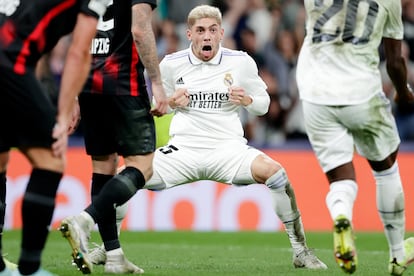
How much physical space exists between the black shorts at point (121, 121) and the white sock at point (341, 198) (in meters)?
1.55

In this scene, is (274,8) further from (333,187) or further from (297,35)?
(333,187)

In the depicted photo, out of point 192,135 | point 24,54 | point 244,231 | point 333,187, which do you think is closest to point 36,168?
point 24,54

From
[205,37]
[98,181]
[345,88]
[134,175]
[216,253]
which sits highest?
[345,88]

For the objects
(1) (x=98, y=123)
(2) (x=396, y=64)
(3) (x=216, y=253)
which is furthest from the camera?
(3) (x=216, y=253)

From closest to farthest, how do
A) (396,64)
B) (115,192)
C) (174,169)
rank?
(396,64) → (115,192) → (174,169)

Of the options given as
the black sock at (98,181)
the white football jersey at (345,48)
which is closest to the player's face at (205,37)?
the black sock at (98,181)

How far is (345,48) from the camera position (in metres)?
6.67

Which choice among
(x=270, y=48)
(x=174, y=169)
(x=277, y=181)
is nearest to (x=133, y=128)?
(x=174, y=169)

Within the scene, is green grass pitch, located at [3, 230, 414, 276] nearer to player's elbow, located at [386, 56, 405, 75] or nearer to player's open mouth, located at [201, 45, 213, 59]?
player's elbow, located at [386, 56, 405, 75]

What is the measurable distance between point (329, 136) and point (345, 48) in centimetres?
60

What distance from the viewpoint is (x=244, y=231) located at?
14312 mm

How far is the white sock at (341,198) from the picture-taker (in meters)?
6.50

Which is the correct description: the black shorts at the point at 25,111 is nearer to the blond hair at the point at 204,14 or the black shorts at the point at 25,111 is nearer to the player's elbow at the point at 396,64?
the player's elbow at the point at 396,64

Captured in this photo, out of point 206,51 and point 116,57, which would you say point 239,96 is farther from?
point 116,57
